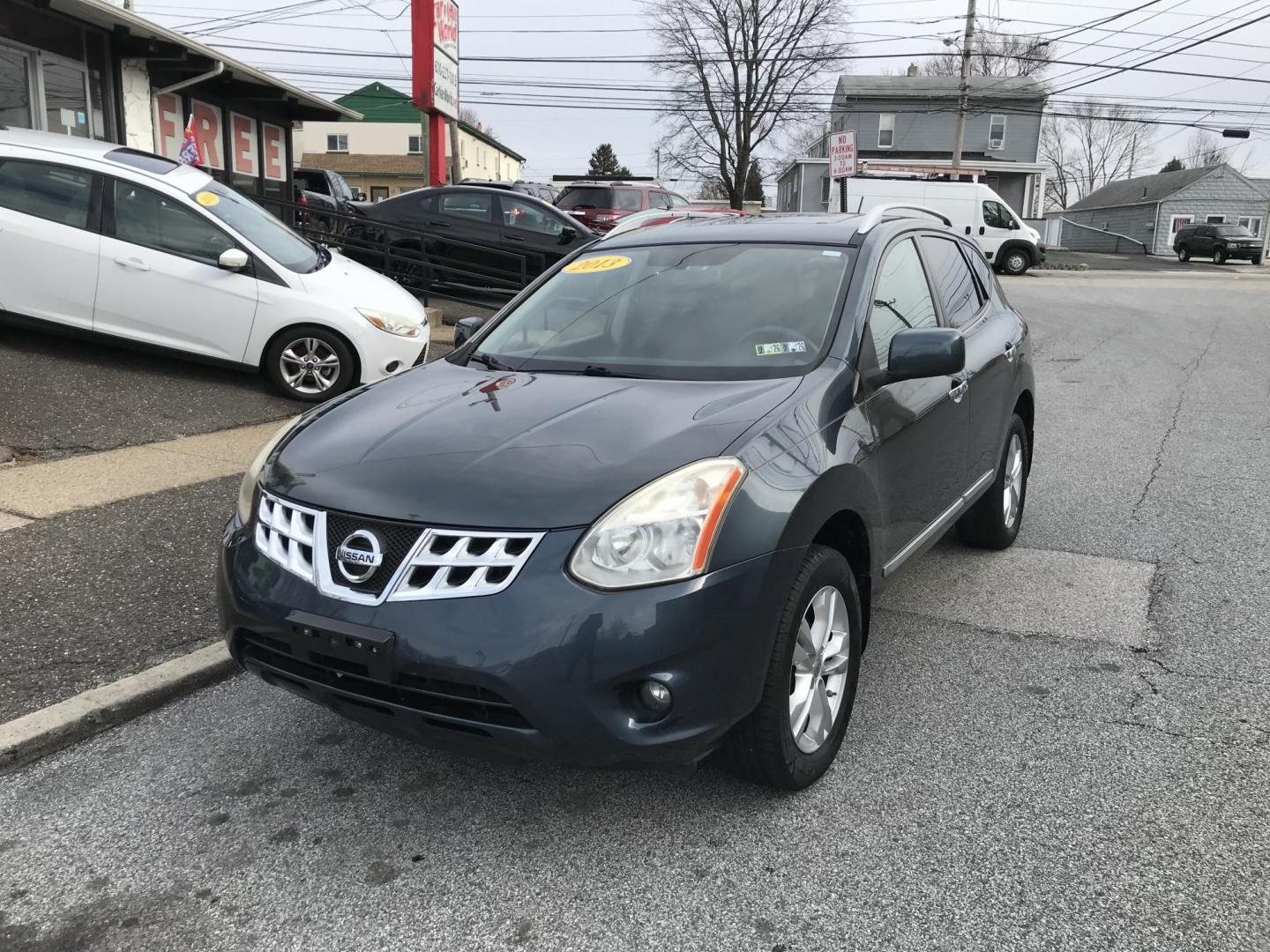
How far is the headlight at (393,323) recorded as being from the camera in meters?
8.38

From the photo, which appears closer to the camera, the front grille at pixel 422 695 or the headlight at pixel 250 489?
the front grille at pixel 422 695

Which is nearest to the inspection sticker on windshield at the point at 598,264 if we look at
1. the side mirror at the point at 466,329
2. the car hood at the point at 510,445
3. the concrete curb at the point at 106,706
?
the side mirror at the point at 466,329

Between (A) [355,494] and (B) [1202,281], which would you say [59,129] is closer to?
(A) [355,494]

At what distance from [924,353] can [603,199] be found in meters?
17.0

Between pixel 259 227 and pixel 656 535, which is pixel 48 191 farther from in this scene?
pixel 656 535

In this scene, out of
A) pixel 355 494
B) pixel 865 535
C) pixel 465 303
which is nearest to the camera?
pixel 355 494

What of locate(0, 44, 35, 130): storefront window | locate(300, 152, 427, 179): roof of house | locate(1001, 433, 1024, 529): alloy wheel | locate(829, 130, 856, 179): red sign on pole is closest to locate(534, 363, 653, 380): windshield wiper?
locate(1001, 433, 1024, 529): alloy wheel

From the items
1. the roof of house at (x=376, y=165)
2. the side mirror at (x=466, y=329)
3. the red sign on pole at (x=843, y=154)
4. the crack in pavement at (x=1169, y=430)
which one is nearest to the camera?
the side mirror at (x=466, y=329)

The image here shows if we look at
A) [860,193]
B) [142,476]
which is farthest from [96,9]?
[860,193]

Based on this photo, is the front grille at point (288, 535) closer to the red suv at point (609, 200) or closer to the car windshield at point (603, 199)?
the red suv at point (609, 200)

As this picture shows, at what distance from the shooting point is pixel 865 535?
324cm

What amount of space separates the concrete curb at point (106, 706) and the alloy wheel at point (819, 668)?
2.17 m

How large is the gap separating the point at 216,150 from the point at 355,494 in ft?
47.4

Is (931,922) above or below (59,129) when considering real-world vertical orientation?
below
